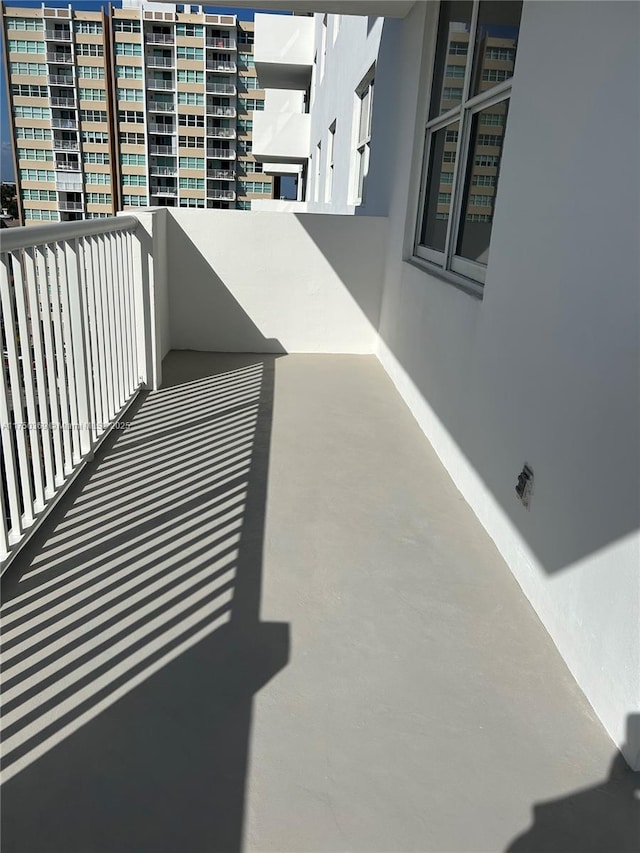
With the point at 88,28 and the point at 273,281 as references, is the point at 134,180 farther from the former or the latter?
the point at 273,281

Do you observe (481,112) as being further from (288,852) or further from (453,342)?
(288,852)

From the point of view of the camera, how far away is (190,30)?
4953 cm

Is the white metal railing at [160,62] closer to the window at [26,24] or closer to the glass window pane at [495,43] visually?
the window at [26,24]

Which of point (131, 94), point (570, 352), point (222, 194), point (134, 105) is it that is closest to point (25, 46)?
point (131, 94)

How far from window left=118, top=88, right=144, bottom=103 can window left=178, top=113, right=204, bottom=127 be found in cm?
356

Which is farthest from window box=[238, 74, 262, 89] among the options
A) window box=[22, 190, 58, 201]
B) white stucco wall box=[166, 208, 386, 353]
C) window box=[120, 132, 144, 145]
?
white stucco wall box=[166, 208, 386, 353]

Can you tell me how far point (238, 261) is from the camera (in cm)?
537

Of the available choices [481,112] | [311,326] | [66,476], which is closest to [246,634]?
[66,476]

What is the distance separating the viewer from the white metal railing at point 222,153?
51.9 meters

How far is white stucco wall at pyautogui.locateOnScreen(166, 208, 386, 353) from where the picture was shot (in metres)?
5.28

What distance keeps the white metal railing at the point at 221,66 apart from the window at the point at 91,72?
32.1 feet

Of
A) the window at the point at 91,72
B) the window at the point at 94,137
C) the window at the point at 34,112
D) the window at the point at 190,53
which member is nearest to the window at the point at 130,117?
the window at the point at 94,137

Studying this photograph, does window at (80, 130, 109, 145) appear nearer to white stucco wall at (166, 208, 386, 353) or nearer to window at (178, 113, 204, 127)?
window at (178, 113, 204, 127)

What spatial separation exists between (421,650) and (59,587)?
1285 millimetres
